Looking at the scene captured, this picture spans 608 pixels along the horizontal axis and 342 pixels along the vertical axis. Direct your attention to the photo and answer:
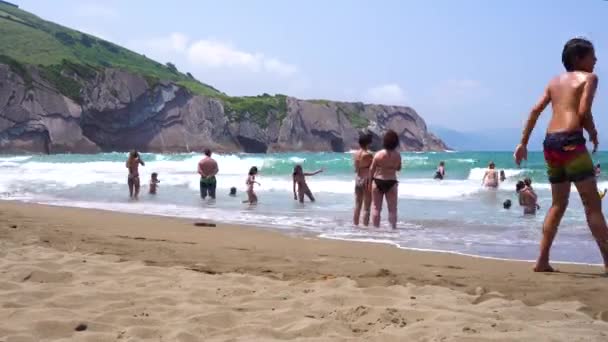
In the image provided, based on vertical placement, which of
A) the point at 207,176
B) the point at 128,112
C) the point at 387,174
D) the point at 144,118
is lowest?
the point at 207,176

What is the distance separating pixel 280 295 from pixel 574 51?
3.10 metres

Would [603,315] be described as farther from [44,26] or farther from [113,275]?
[44,26]

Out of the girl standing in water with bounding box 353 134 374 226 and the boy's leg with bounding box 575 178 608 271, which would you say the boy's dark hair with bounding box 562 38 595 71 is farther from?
the girl standing in water with bounding box 353 134 374 226

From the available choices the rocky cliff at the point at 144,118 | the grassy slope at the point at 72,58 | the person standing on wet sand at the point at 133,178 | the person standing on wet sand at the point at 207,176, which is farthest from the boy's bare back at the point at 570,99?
the grassy slope at the point at 72,58

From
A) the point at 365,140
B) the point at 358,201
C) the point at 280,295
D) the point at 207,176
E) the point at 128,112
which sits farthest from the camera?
the point at 128,112

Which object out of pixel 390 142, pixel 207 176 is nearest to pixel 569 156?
pixel 390 142

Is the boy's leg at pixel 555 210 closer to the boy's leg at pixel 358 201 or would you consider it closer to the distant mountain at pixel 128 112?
the boy's leg at pixel 358 201

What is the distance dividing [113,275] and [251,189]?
9641 millimetres

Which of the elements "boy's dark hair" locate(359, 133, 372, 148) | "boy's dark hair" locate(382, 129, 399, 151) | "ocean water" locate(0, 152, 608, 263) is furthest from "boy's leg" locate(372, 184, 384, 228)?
"boy's dark hair" locate(359, 133, 372, 148)

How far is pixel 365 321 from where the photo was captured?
11.4 feet

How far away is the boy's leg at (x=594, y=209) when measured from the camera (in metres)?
4.75

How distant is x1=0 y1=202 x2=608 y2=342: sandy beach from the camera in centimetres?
329

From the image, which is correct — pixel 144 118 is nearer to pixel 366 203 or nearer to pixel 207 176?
pixel 207 176

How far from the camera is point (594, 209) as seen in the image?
4828mm
